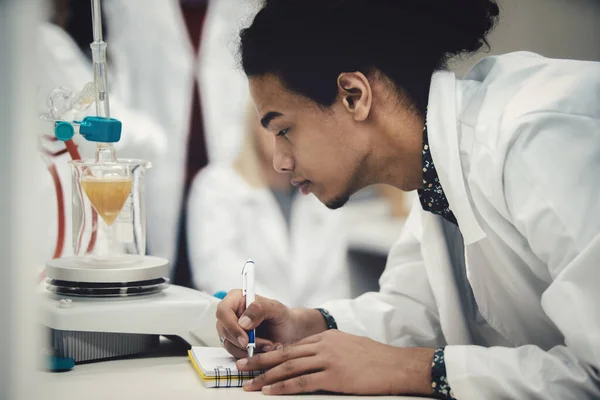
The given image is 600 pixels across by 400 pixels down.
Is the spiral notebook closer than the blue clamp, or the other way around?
the spiral notebook

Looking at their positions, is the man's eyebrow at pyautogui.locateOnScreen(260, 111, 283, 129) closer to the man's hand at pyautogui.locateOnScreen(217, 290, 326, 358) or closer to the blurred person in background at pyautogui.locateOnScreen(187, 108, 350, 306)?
the man's hand at pyautogui.locateOnScreen(217, 290, 326, 358)

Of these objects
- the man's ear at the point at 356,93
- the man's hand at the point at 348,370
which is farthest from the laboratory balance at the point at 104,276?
the man's ear at the point at 356,93

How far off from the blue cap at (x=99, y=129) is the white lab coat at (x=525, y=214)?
0.53 m

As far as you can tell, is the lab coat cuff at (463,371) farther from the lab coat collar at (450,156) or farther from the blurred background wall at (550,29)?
the blurred background wall at (550,29)

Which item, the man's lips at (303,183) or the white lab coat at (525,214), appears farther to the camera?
the man's lips at (303,183)

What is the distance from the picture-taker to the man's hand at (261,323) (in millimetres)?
1153

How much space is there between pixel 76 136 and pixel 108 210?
1.30 feet

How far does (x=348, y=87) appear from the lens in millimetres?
1225

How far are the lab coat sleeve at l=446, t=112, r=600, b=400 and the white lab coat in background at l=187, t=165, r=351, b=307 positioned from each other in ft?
2.94

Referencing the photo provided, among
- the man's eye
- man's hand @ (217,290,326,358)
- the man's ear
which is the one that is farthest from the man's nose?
man's hand @ (217,290,326,358)

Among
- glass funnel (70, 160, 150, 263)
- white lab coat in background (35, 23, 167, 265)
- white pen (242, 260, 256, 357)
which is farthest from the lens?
white lab coat in background (35, 23, 167, 265)

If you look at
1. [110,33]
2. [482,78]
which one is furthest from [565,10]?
[110,33]

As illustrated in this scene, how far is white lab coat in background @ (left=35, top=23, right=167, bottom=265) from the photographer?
1.51 metres

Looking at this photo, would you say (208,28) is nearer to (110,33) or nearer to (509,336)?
(110,33)
